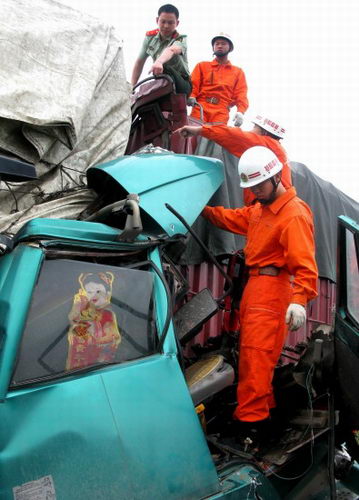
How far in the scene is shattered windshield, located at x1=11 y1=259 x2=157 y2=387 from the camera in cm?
183

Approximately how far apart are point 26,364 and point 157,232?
983 mm

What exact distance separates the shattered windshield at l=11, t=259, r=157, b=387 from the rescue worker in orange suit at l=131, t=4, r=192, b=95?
7.22 feet

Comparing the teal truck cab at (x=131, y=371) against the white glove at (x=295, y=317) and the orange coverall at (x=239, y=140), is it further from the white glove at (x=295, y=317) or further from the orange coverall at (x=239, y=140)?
the orange coverall at (x=239, y=140)

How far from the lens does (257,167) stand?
10.7 ft

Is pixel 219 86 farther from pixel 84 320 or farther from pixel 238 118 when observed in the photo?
pixel 84 320

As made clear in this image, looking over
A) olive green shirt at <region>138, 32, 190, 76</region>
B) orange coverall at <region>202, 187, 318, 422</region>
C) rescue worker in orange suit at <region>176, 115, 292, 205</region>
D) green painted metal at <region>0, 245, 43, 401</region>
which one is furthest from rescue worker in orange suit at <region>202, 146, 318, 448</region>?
green painted metal at <region>0, 245, 43, 401</region>

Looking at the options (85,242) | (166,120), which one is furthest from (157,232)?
(166,120)

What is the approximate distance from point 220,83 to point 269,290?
3128 mm

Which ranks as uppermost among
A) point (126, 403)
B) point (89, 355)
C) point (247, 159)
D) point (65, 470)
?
point (247, 159)

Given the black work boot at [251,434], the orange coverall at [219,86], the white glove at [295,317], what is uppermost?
the orange coverall at [219,86]

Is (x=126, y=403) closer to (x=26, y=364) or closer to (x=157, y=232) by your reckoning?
(x=26, y=364)

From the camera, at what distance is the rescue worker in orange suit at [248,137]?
3709 millimetres

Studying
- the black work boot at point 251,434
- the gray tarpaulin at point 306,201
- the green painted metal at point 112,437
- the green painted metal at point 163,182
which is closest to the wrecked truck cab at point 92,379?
the green painted metal at point 112,437

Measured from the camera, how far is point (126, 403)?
189cm
